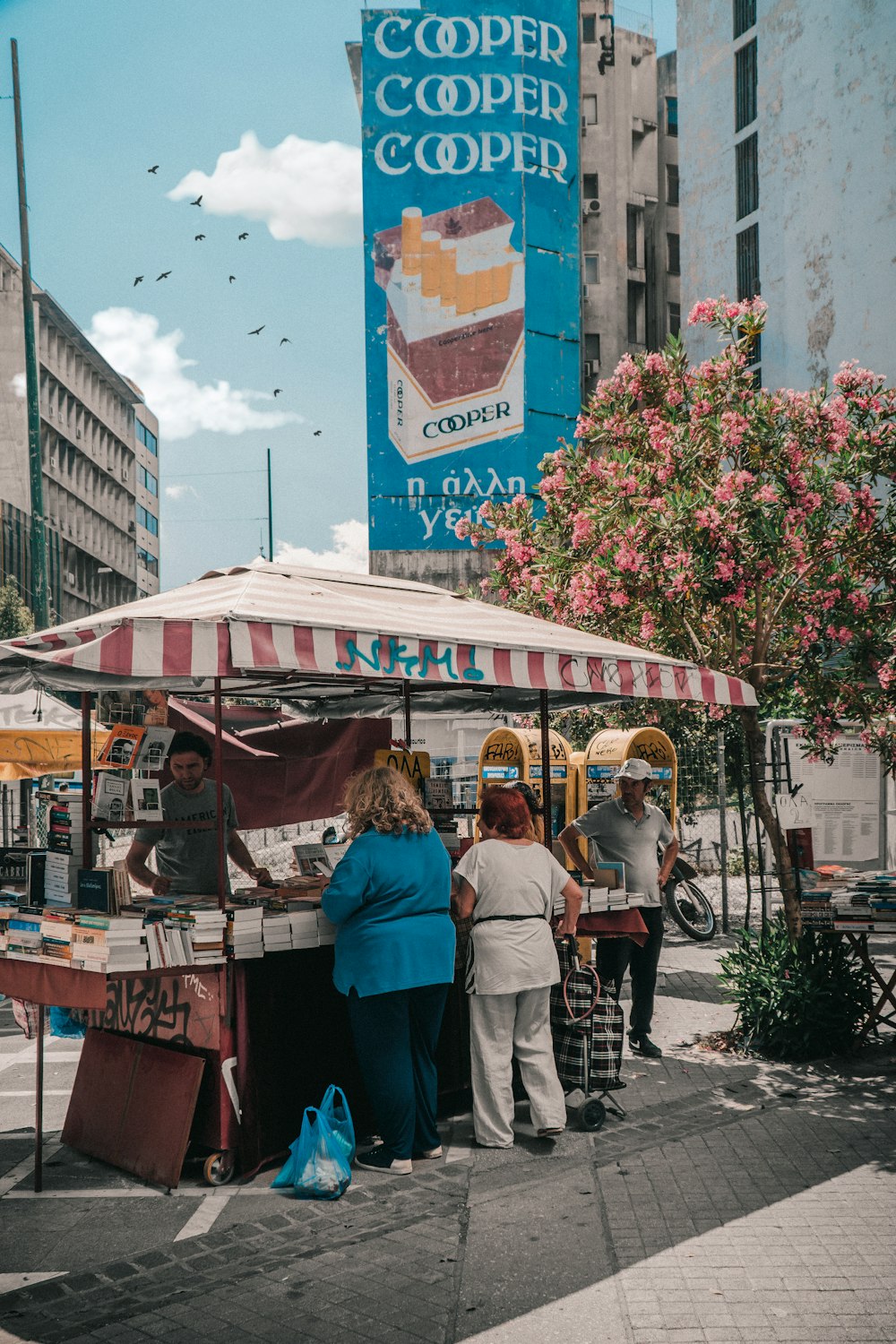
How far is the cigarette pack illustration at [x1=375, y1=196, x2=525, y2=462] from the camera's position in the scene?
3975 cm

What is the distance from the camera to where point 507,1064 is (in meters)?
6.60

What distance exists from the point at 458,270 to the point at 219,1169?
36.9 meters

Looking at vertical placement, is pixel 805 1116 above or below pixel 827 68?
below

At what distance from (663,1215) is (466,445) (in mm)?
35442

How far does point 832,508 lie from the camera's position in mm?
9758

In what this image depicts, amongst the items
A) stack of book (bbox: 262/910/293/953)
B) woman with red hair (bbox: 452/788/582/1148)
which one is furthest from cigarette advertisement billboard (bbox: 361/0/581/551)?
stack of book (bbox: 262/910/293/953)

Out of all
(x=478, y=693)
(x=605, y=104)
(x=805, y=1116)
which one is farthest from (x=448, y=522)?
(x=805, y=1116)

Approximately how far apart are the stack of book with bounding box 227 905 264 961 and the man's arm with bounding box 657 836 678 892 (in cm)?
355

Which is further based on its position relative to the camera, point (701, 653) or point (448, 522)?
point (448, 522)

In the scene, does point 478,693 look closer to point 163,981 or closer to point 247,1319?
point 163,981

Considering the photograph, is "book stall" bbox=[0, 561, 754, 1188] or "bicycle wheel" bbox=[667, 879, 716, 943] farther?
"bicycle wheel" bbox=[667, 879, 716, 943]

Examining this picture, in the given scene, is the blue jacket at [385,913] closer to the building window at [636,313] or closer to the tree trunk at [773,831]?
the tree trunk at [773,831]

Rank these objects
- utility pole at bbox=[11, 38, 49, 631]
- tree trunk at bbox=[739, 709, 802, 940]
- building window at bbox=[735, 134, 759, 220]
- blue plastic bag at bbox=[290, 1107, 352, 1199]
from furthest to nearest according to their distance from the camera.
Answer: building window at bbox=[735, 134, 759, 220] → utility pole at bbox=[11, 38, 49, 631] → tree trunk at bbox=[739, 709, 802, 940] → blue plastic bag at bbox=[290, 1107, 352, 1199]

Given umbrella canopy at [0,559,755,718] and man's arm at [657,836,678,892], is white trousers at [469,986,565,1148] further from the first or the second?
man's arm at [657,836,678,892]
